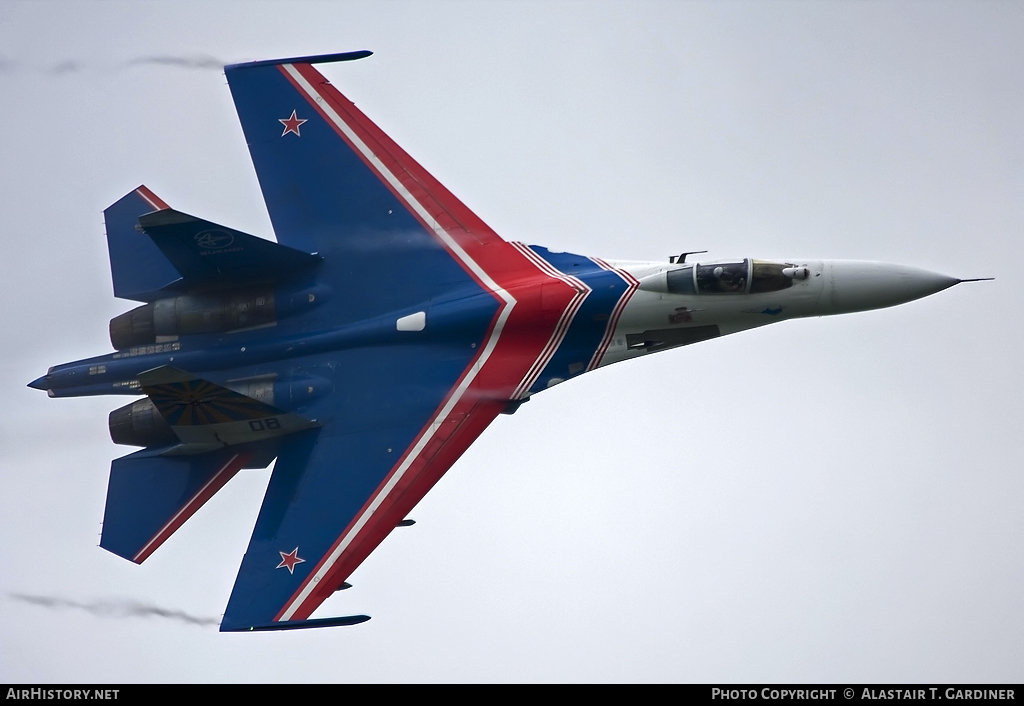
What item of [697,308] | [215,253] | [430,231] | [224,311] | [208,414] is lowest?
[208,414]

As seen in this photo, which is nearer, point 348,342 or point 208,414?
point 208,414

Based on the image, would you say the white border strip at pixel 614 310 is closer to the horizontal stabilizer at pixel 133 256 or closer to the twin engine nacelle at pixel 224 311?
the twin engine nacelle at pixel 224 311

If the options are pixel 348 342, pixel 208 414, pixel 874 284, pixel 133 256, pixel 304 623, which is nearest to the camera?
pixel 304 623

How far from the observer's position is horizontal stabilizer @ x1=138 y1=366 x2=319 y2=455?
21781 millimetres

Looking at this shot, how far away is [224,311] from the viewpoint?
75.4 feet

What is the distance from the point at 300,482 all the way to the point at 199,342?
9.02 feet

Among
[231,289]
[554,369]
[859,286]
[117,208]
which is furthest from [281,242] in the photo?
[859,286]

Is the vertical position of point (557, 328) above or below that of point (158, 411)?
above

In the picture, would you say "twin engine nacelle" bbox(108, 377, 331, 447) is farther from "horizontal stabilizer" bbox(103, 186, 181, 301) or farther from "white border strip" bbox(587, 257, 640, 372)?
"white border strip" bbox(587, 257, 640, 372)

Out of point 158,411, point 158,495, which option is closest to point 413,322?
point 158,411

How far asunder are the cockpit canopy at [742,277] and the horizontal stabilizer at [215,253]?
5.92 metres

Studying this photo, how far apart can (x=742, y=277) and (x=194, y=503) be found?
29.6 feet

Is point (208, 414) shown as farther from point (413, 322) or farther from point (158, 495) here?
point (413, 322)

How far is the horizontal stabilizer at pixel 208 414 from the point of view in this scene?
21.8m
